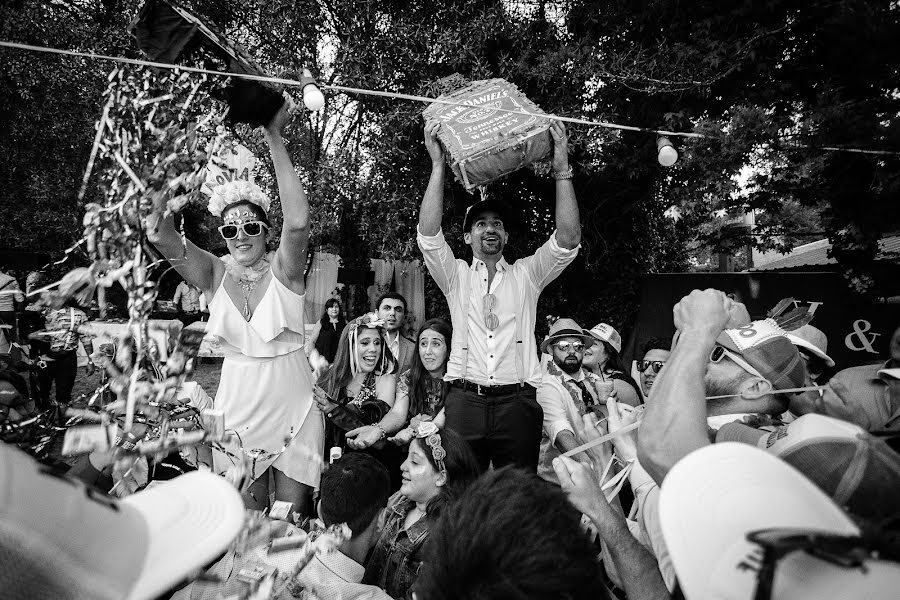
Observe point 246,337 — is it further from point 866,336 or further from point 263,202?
point 866,336

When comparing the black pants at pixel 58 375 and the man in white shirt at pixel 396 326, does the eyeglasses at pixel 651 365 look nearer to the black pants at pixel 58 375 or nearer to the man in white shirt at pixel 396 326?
the man in white shirt at pixel 396 326

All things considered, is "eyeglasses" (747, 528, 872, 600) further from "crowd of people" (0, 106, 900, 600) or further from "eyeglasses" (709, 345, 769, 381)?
"eyeglasses" (709, 345, 769, 381)

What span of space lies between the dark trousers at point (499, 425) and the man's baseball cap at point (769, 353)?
136 cm

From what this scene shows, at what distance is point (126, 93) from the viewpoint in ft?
6.33

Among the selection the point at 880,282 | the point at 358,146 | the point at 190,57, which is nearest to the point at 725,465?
the point at 190,57

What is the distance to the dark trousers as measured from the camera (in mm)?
2914

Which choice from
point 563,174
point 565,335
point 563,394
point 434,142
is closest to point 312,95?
point 434,142

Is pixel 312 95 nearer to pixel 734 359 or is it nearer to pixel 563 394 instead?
pixel 734 359

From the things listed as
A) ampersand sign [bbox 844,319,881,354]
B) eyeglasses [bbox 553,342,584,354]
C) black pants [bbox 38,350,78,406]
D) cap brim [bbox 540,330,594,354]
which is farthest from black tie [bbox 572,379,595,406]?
black pants [bbox 38,350,78,406]

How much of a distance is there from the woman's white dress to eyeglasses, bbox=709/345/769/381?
1.64 metres

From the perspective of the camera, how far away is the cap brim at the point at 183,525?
2.26ft

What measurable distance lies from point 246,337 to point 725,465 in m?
1.98

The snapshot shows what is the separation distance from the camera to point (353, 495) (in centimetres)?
215

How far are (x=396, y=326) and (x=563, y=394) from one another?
1489mm
